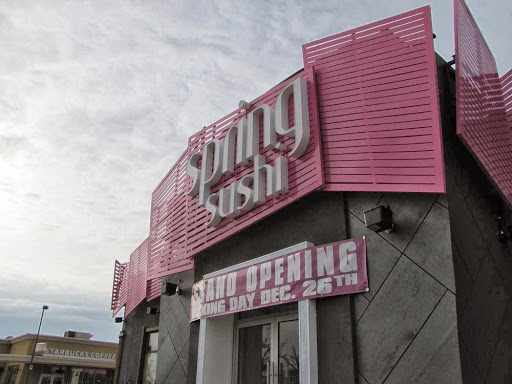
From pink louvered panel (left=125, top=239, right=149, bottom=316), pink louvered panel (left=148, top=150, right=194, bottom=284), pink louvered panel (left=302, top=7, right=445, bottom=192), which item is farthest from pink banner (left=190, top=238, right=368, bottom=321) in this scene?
pink louvered panel (left=125, top=239, right=149, bottom=316)

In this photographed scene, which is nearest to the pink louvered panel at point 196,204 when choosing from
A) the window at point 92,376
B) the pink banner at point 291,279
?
the pink banner at point 291,279

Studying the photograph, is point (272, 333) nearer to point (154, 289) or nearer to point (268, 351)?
point (268, 351)

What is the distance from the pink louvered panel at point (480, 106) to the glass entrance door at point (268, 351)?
3722mm

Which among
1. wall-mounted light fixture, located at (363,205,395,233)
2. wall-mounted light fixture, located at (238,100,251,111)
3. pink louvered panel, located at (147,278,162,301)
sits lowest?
wall-mounted light fixture, located at (363,205,395,233)

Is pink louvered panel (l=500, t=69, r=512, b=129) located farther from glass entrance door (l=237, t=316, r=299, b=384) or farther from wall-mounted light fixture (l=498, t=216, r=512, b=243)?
glass entrance door (l=237, t=316, r=299, b=384)

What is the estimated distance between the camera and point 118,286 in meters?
18.6

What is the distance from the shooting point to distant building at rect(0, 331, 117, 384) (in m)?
31.4

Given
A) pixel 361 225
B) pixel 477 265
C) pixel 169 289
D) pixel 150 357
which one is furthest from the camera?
pixel 150 357

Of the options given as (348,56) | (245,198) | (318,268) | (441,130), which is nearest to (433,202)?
(441,130)

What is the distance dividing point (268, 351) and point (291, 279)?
1.68 meters

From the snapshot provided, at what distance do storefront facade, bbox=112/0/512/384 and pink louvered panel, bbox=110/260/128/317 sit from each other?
9145mm

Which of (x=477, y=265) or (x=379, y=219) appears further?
(x=477, y=265)

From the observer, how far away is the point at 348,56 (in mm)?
7047

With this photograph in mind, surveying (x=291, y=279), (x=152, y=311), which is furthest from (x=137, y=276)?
(x=291, y=279)
